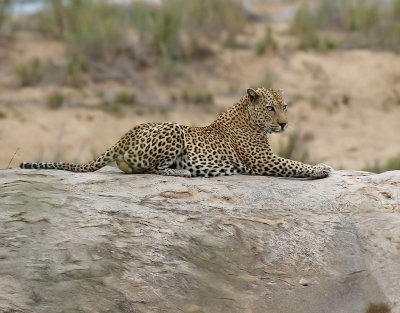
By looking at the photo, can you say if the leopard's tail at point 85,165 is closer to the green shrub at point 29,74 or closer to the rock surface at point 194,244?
the rock surface at point 194,244

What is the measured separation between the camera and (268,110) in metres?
10.7

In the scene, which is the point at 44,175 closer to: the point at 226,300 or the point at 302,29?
the point at 226,300

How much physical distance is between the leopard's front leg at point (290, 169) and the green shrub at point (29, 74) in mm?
17018

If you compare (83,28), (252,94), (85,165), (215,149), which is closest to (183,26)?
(83,28)

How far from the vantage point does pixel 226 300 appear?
25.9ft

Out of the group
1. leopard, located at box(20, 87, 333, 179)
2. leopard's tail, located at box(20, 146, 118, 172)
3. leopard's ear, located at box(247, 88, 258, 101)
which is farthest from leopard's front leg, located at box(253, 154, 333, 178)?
leopard's tail, located at box(20, 146, 118, 172)

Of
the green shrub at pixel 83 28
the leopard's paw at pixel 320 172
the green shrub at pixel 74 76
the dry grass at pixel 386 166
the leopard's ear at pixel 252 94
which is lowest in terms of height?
the dry grass at pixel 386 166

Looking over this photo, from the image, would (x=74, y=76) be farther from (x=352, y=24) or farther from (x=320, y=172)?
(x=320, y=172)

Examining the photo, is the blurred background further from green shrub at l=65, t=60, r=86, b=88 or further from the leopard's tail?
the leopard's tail

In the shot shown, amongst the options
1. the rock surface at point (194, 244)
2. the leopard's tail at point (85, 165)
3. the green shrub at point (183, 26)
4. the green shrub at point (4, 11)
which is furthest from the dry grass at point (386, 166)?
the green shrub at point (4, 11)

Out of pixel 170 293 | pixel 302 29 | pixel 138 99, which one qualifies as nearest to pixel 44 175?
pixel 170 293

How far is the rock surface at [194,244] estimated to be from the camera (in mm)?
7516

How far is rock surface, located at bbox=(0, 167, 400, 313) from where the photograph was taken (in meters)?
7.52

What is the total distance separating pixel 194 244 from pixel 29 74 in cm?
1909
